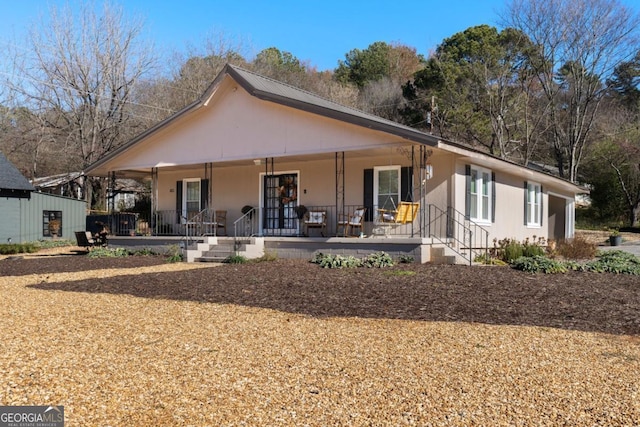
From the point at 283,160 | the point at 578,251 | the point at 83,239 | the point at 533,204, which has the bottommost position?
the point at 578,251

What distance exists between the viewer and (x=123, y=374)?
4.48 metres

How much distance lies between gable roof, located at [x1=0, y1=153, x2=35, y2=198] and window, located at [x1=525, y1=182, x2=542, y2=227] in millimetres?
20008

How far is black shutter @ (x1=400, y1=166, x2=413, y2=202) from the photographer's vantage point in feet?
47.2

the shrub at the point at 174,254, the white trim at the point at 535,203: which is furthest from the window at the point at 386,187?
the white trim at the point at 535,203

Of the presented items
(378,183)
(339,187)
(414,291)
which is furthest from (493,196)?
(414,291)

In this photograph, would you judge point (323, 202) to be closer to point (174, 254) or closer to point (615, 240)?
point (174, 254)

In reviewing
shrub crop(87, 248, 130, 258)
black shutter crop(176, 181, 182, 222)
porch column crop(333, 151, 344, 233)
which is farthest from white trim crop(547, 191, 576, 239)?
shrub crop(87, 248, 130, 258)

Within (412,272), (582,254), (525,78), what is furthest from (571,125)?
(412,272)

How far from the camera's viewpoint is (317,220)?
1506 cm

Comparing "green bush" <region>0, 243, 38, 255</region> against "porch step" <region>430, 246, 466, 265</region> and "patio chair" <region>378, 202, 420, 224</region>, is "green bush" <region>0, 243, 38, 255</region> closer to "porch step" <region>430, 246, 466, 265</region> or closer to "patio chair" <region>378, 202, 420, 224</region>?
"patio chair" <region>378, 202, 420, 224</region>

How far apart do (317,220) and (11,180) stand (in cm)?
1515

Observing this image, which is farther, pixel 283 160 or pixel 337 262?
pixel 283 160

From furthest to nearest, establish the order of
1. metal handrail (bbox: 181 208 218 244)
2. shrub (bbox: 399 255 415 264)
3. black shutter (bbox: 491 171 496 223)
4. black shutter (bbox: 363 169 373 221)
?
metal handrail (bbox: 181 208 218 244) → black shutter (bbox: 491 171 496 223) → black shutter (bbox: 363 169 373 221) → shrub (bbox: 399 255 415 264)

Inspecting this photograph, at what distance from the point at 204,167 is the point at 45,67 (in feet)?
50.2
